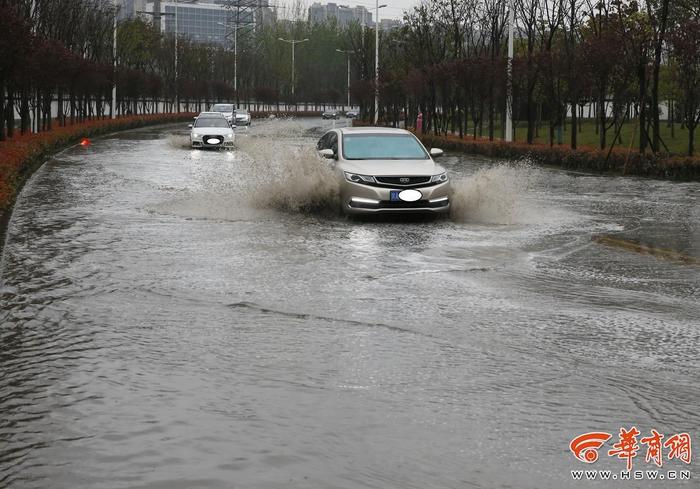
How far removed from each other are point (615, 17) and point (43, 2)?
21.1 m

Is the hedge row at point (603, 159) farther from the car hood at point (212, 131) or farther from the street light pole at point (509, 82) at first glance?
the car hood at point (212, 131)

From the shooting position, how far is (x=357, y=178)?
15883 mm

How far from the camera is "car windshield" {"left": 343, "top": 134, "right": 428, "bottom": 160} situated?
16.9 m

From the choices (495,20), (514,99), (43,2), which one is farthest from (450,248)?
(495,20)

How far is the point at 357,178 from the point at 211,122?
2615 centimetres

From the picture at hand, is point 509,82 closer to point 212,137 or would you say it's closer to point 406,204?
point 212,137

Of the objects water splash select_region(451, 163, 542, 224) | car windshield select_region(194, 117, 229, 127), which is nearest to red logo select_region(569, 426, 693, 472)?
water splash select_region(451, 163, 542, 224)

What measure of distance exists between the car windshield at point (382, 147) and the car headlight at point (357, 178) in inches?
31.1

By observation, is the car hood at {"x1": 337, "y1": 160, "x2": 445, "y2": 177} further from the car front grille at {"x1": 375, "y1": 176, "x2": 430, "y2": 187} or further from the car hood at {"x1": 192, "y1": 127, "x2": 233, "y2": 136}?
the car hood at {"x1": 192, "y1": 127, "x2": 233, "y2": 136}

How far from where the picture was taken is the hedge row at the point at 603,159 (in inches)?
1031

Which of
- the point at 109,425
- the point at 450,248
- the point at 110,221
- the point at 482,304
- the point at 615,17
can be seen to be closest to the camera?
the point at 109,425

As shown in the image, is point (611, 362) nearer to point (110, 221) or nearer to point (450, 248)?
point (450, 248)

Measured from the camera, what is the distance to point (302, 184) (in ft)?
56.1

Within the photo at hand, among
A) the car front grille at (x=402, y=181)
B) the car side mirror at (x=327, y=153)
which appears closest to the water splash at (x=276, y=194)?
the car side mirror at (x=327, y=153)
